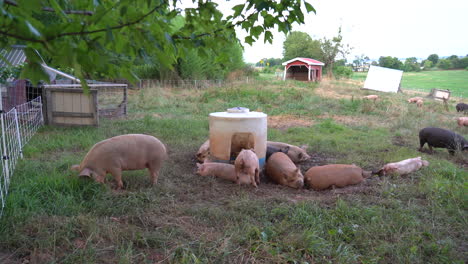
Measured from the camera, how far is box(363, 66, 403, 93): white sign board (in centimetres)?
2806

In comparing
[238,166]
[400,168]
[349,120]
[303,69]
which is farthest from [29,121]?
[303,69]

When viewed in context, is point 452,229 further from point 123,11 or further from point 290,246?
point 123,11

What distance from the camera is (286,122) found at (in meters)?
12.2

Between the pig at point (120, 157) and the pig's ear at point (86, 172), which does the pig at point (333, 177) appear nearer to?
the pig at point (120, 157)

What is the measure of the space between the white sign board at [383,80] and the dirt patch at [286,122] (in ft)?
58.0

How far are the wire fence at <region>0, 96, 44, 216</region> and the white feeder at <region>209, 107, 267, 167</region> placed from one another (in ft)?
10.8

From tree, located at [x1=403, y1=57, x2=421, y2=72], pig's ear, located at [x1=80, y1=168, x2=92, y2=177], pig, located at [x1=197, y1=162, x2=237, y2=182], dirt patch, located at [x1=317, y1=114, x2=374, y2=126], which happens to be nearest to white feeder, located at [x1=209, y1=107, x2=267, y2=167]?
pig, located at [x1=197, y1=162, x2=237, y2=182]

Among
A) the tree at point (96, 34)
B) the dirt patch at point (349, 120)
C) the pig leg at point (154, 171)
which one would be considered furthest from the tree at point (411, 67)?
the tree at point (96, 34)

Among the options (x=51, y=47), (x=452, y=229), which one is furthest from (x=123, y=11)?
(x=452, y=229)

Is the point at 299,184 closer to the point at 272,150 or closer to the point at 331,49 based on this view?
the point at 272,150

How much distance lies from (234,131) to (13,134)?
12.4 feet

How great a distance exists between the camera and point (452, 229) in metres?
4.02

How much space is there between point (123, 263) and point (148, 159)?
7.18ft

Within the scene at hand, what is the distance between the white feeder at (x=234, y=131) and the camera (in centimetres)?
639
